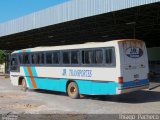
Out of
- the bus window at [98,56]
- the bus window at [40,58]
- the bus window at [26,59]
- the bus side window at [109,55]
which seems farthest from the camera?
the bus window at [26,59]

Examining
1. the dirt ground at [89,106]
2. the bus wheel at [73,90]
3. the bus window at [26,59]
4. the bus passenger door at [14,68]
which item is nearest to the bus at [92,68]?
the bus wheel at [73,90]

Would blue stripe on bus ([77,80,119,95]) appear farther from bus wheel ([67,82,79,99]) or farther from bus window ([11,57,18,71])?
bus window ([11,57,18,71])

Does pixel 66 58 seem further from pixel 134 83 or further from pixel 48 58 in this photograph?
pixel 134 83

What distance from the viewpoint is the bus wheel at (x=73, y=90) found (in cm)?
1749

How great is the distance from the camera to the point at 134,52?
1574 cm

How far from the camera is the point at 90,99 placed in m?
17.1

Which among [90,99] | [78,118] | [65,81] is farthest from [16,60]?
[78,118]

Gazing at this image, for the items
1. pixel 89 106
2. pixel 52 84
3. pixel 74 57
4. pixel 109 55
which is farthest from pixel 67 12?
pixel 89 106

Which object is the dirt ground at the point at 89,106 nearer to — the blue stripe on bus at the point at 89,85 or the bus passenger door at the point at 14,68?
the blue stripe on bus at the point at 89,85

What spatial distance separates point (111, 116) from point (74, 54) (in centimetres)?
636

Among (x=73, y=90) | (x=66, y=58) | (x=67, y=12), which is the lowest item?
(x=73, y=90)

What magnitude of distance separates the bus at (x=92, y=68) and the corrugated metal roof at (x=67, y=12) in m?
4.31

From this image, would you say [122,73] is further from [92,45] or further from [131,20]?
[131,20]

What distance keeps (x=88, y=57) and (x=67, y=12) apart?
31.8ft
